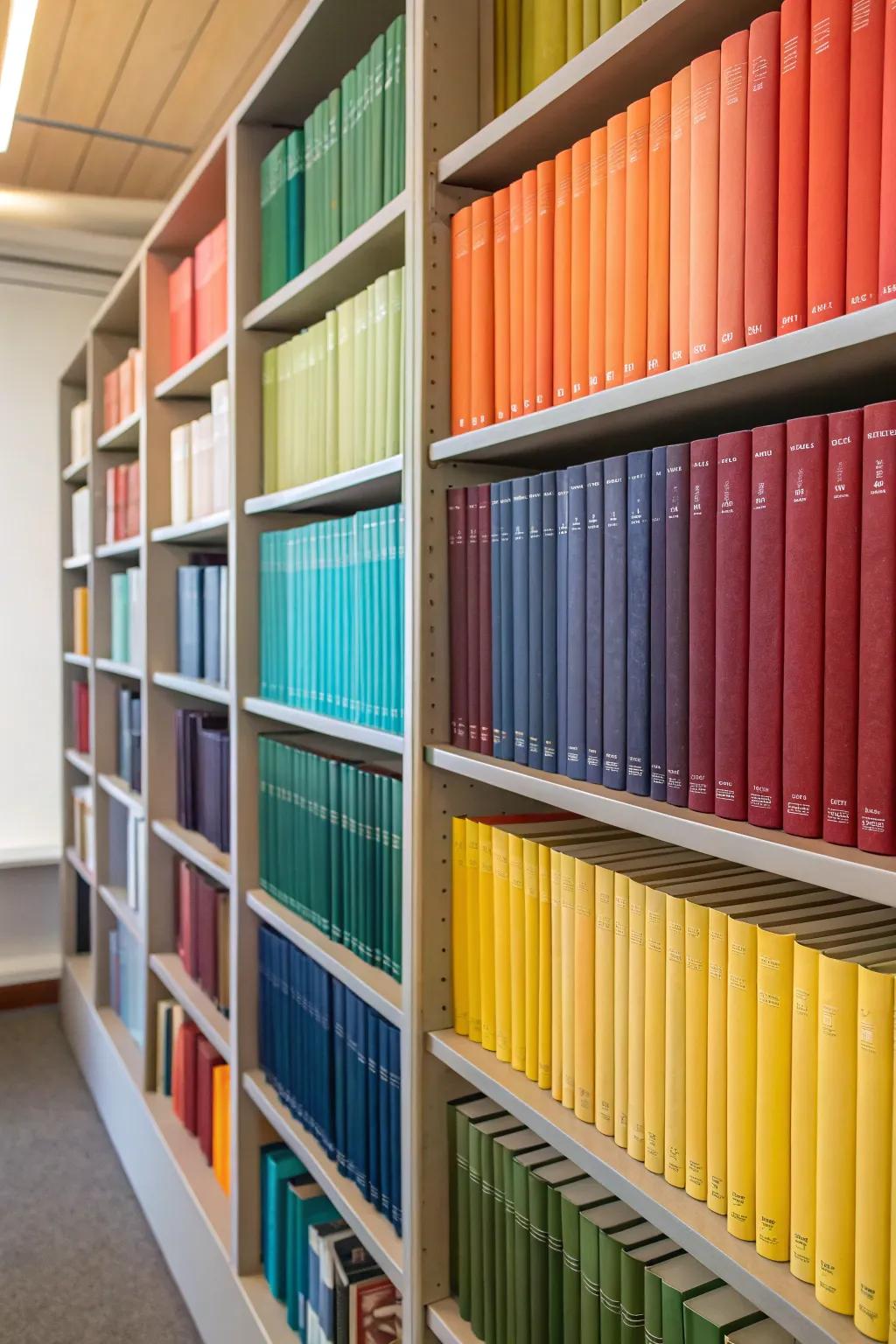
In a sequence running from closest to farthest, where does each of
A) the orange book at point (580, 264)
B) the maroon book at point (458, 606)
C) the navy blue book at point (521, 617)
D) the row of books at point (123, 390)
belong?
the orange book at point (580, 264)
the navy blue book at point (521, 617)
the maroon book at point (458, 606)
the row of books at point (123, 390)

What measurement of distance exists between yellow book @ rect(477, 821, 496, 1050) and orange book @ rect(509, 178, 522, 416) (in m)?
0.52

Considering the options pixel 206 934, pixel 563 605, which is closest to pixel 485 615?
pixel 563 605

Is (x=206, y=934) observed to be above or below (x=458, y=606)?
below

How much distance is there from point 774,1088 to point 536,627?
1.74 ft

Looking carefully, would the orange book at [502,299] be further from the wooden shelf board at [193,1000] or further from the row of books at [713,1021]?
the wooden shelf board at [193,1000]

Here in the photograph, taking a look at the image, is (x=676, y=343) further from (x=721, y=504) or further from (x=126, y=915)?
(x=126, y=915)

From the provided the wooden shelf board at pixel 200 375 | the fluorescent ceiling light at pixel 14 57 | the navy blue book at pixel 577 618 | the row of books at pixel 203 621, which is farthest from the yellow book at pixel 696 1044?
the fluorescent ceiling light at pixel 14 57

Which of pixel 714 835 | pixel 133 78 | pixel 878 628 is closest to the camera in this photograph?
pixel 878 628

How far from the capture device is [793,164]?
0.83 metres

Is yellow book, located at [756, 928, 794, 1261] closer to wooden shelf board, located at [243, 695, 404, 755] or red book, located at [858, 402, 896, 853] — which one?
red book, located at [858, 402, 896, 853]

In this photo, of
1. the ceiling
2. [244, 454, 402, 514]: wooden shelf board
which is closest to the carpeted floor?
[244, 454, 402, 514]: wooden shelf board

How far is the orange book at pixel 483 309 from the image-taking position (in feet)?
4.06

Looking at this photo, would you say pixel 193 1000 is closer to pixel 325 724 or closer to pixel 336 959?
pixel 336 959

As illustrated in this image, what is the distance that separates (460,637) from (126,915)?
6.49ft
